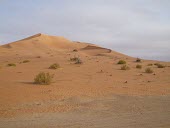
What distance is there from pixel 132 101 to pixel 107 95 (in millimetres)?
2086

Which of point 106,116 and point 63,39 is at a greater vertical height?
point 63,39

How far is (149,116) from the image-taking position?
10609 mm

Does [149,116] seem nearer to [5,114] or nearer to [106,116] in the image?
[106,116]

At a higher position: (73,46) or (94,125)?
(73,46)

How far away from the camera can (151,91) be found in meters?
17.2

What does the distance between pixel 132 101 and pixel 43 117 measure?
501 centimetres

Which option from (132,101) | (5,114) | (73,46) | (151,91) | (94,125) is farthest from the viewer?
(73,46)

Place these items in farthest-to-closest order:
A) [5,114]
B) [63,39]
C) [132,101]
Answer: [63,39]
[132,101]
[5,114]

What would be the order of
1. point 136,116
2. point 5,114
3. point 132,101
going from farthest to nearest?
point 132,101, point 5,114, point 136,116

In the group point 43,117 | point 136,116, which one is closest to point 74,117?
point 43,117

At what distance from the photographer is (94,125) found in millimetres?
9367

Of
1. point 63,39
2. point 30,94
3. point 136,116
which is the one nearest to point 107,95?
point 30,94

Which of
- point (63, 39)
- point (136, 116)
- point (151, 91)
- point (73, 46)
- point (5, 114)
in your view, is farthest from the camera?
point (63, 39)

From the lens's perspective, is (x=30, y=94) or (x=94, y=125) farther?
(x=30, y=94)
